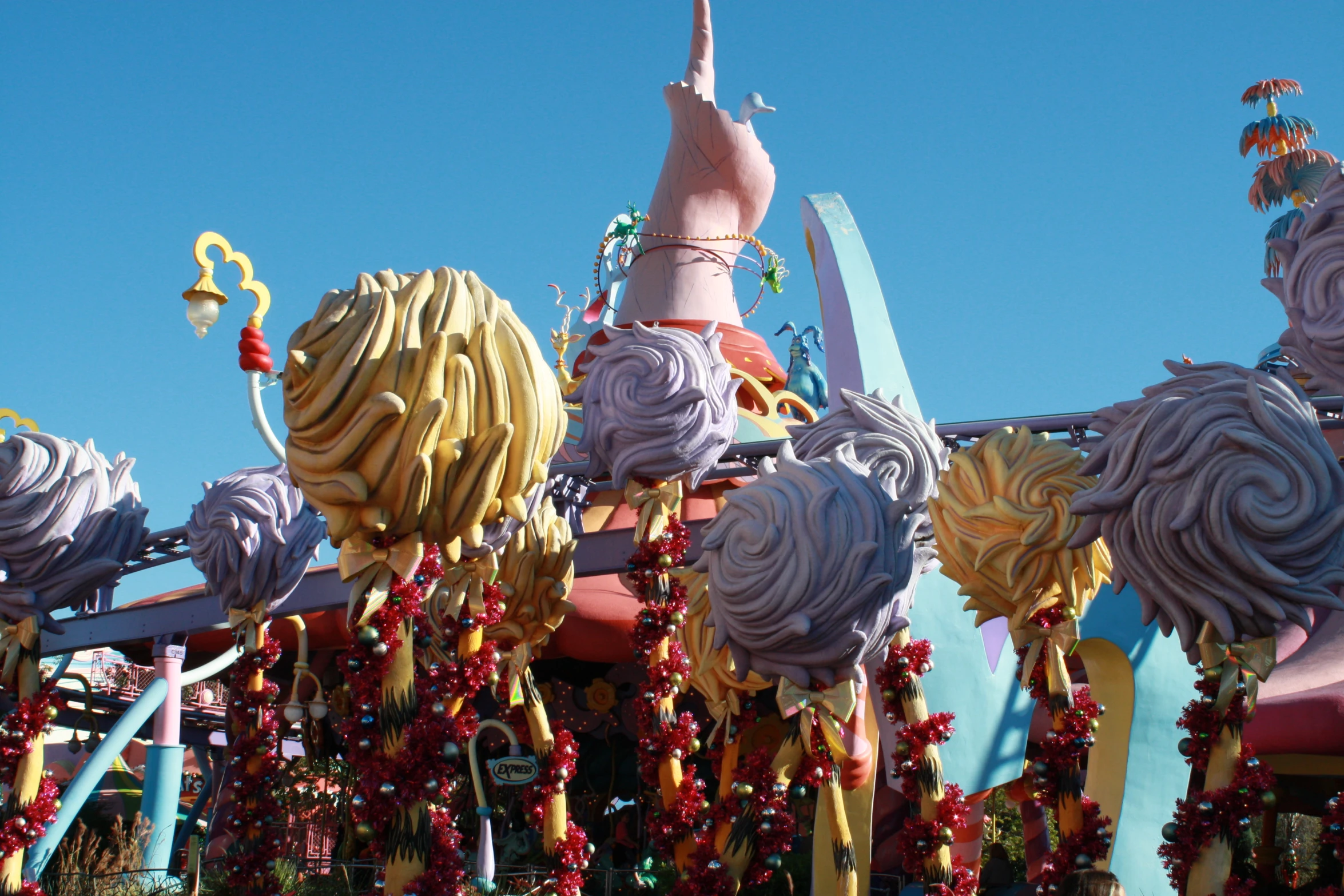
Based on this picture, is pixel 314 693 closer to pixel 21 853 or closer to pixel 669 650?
pixel 21 853

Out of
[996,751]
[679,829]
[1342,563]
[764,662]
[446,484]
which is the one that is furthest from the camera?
[996,751]

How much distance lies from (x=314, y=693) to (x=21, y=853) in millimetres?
8649

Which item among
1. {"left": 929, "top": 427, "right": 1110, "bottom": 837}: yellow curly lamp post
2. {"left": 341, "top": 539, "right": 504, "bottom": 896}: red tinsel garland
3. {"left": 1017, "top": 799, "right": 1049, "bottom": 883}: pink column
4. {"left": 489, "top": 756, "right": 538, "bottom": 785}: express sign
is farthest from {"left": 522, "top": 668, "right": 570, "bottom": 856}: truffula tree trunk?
{"left": 1017, "top": 799, "right": 1049, "bottom": 883}: pink column

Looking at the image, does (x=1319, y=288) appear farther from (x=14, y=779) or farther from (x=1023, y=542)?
(x=14, y=779)

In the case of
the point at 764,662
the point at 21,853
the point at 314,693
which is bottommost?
the point at 21,853

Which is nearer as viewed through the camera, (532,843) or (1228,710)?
(1228,710)

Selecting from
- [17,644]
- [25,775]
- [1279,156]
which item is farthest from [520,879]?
[1279,156]

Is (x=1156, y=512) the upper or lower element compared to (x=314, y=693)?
lower

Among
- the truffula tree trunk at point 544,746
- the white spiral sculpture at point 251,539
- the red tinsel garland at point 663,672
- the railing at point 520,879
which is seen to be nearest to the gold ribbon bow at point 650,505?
the red tinsel garland at point 663,672

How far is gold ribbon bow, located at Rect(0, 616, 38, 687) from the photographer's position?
8.75m

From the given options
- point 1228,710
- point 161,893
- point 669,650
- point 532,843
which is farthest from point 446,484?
point 532,843

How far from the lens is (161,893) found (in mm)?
10016

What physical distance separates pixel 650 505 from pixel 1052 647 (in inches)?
106

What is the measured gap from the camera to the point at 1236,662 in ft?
18.3
